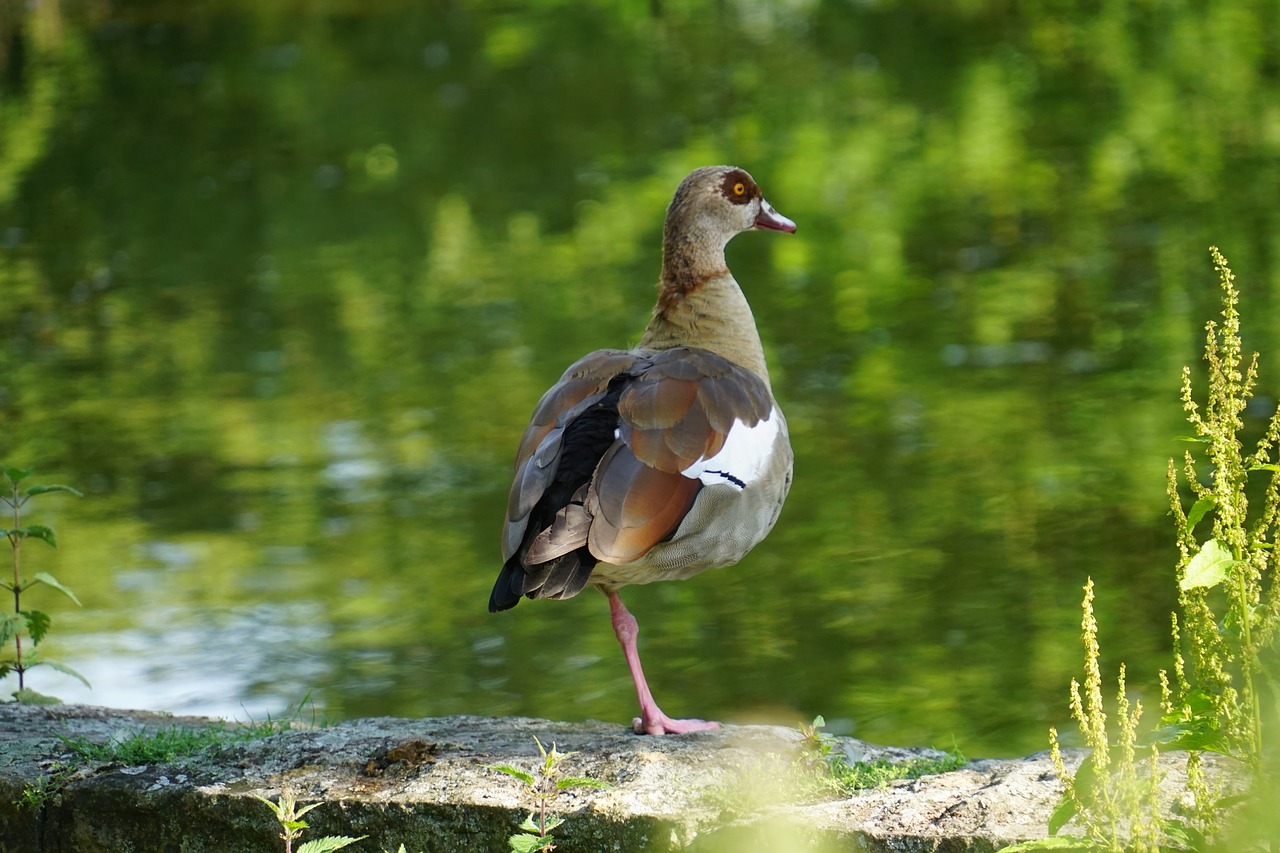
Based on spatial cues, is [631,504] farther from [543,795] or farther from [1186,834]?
[1186,834]

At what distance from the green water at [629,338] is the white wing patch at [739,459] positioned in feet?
6.76

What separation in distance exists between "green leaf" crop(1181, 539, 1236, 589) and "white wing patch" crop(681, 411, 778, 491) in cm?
186

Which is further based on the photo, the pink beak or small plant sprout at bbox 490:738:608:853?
the pink beak

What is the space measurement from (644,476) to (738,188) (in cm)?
162

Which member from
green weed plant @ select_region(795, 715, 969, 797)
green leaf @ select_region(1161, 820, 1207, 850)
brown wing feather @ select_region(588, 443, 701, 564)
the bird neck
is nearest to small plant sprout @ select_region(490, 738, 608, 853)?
green weed plant @ select_region(795, 715, 969, 797)

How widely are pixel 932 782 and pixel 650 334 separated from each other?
6.84 ft

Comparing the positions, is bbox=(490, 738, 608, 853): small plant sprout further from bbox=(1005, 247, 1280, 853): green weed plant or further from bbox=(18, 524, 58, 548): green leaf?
bbox=(18, 524, 58, 548): green leaf

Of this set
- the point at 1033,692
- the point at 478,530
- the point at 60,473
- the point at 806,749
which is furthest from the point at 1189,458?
the point at 60,473

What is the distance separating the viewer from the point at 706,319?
5.15m

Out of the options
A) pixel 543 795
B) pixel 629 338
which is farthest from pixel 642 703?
pixel 629 338

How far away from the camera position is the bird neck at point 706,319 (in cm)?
511

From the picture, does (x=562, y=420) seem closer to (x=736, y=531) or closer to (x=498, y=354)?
(x=736, y=531)

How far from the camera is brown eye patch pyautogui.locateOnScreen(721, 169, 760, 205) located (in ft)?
17.8

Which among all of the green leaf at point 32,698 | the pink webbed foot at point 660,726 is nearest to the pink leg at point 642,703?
the pink webbed foot at point 660,726
